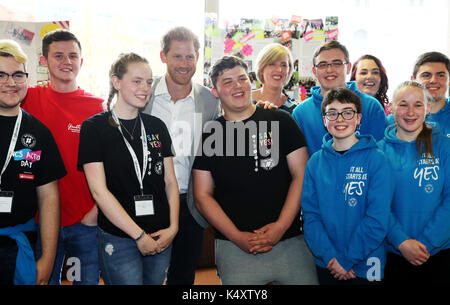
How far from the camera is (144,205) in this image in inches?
71.8

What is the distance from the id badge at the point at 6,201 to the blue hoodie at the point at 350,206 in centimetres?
144

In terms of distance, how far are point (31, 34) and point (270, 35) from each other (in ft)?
7.20

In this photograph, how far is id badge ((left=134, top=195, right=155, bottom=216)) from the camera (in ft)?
5.95

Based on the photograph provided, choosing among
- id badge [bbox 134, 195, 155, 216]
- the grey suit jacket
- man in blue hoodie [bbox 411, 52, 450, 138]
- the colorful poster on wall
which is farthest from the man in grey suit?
the colorful poster on wall

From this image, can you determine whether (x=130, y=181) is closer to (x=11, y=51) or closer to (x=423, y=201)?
(x=11, y=51)

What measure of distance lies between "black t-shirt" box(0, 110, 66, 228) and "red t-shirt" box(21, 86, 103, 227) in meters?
0.18

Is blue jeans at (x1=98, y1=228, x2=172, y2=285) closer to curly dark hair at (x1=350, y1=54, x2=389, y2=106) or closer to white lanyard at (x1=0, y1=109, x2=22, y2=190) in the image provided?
white lanyard at (x1=0, y1=109, x2=22, y2=190)

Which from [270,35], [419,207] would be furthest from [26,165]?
[270,35]

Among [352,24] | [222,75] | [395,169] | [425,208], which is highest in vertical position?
[352,24]

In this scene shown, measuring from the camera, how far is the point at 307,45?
3.76 metres
